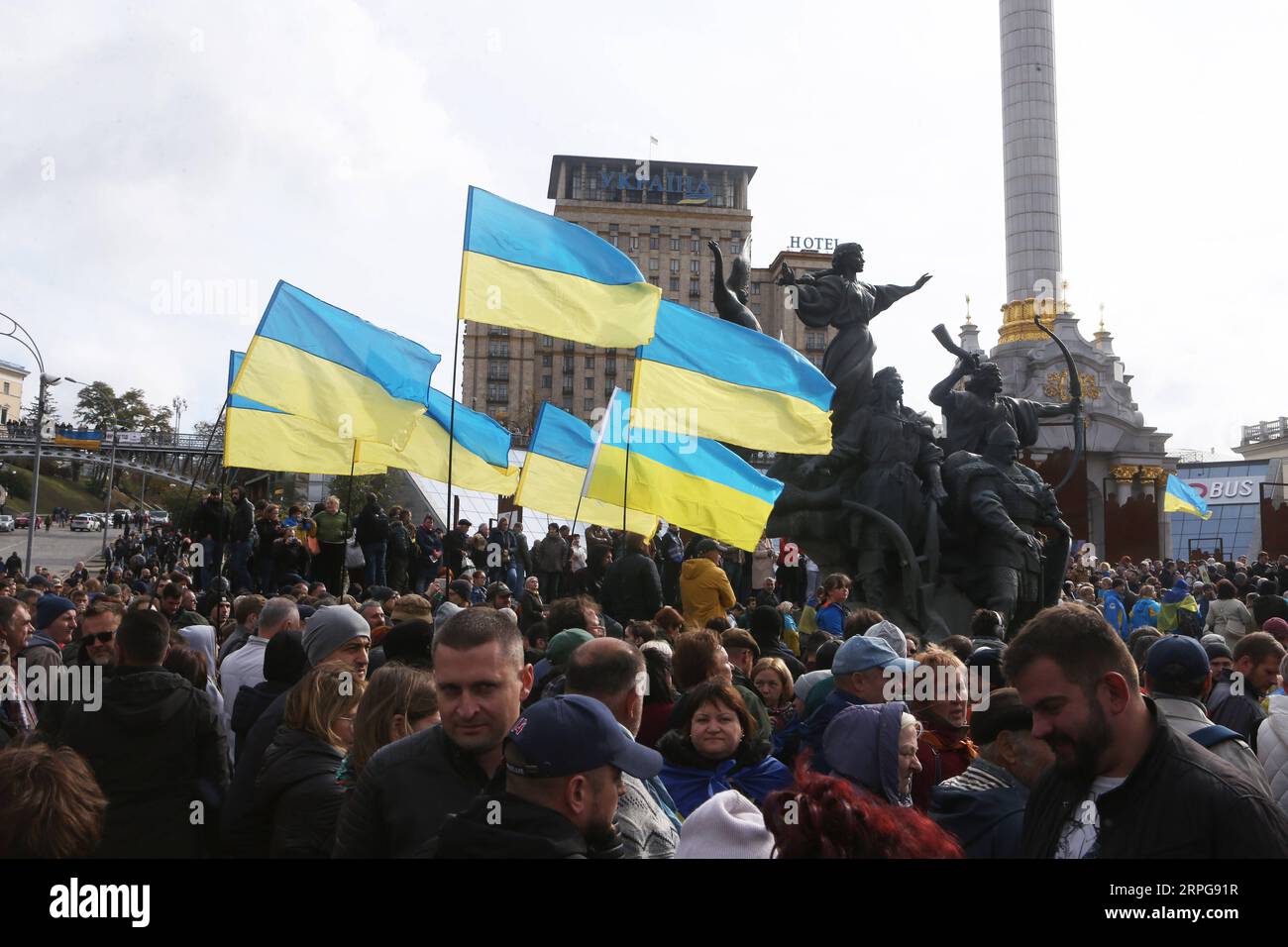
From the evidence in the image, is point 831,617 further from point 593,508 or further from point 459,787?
point 459,787

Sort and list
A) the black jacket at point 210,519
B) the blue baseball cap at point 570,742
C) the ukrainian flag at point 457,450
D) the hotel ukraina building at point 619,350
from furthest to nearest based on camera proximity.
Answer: the hotel ukraina building at point 619,350 → the black jacket at point 210,519 → the ukrainian flag at point 457,450 → the blue baseball cap at point 570,742

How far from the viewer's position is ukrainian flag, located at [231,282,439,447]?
10234mm

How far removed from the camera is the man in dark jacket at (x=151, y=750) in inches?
164

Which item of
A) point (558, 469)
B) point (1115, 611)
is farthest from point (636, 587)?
point (1115, 611)

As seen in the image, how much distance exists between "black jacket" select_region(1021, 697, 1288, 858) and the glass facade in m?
55.9

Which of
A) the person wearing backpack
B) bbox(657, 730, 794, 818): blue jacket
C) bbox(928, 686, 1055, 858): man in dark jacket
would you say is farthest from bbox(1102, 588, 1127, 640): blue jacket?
bbox(928, 686, 1055, 858): man in dark jacket

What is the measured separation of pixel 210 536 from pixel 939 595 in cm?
843

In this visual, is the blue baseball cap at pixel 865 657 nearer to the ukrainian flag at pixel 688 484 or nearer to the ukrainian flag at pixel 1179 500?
the ukrainian flag at pixel 688 484

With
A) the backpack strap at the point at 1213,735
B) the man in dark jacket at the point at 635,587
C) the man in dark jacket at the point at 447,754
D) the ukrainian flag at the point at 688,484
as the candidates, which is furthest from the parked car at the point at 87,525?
the backpack strap at the point at 1213,735

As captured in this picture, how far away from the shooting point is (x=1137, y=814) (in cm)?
258

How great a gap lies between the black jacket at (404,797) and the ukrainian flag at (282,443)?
24.6 ft

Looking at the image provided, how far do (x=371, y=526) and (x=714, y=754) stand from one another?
10803 mm

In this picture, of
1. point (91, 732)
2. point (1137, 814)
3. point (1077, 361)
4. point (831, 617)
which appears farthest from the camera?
point (1077, 361)
